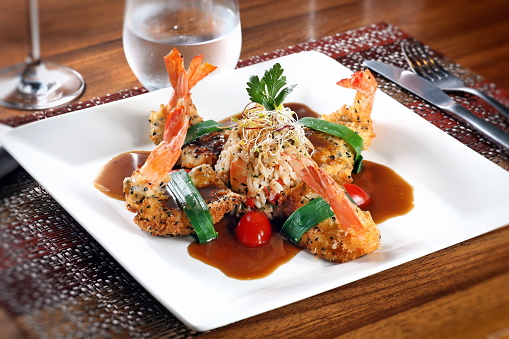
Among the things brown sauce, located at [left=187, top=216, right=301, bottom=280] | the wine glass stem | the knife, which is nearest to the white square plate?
brown sauce, located at [left=187, top=216, right=301, bottom=280]

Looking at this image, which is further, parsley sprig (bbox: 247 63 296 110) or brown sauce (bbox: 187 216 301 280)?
parsley sprig (bbox: 247 63 296 110)

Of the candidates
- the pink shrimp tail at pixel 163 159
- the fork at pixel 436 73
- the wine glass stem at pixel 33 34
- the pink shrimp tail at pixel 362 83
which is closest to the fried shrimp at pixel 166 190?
the pink shrimp tail at pixel 163 159

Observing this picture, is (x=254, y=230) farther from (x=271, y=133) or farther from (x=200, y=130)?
(x=200, y=130)

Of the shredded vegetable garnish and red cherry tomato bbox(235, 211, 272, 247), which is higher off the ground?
the shredded vegetable garnish

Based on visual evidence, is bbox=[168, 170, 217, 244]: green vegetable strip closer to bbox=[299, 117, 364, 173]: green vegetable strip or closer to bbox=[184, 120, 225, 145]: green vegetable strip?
bbox=[184, 120, 225, 145]: green vegetable strip

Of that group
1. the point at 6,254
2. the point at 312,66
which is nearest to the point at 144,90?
the point at 312,66

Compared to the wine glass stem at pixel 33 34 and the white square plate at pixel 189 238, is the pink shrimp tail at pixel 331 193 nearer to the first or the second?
the white square plate at pixel 189 238
